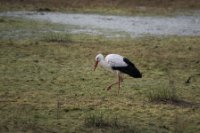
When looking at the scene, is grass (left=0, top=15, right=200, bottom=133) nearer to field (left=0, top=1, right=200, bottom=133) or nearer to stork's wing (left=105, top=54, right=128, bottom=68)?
field (left=0, top=1, right=200, bottom=133)

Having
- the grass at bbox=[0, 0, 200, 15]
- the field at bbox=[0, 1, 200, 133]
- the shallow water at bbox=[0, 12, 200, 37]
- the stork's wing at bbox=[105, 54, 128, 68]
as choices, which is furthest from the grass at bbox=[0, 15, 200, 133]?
→ the grass at bbox=[0, 0, 200, 15]

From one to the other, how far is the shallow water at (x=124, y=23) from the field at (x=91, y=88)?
2.33m

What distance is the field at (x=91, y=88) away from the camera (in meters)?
7.24

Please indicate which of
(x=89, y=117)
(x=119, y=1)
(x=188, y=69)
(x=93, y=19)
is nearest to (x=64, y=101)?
(x=89, y=117)

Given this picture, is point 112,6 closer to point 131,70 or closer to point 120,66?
point 120,66

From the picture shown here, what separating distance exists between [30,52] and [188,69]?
3.85 metres

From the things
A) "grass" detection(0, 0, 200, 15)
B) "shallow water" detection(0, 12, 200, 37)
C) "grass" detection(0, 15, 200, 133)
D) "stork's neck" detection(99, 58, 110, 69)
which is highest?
"grass" detection(0, 0, 200, 15)

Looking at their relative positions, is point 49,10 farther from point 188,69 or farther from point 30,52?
point 188,69

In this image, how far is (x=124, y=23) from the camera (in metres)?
20.3

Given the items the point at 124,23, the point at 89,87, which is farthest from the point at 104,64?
the point at 124,23

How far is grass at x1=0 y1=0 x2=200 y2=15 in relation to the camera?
24.6m

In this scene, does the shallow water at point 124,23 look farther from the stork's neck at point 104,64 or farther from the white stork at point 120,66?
the white stork at point 120,66

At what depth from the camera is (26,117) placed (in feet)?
24.2

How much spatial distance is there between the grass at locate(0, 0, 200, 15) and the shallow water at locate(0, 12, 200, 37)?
1762 millimetres
